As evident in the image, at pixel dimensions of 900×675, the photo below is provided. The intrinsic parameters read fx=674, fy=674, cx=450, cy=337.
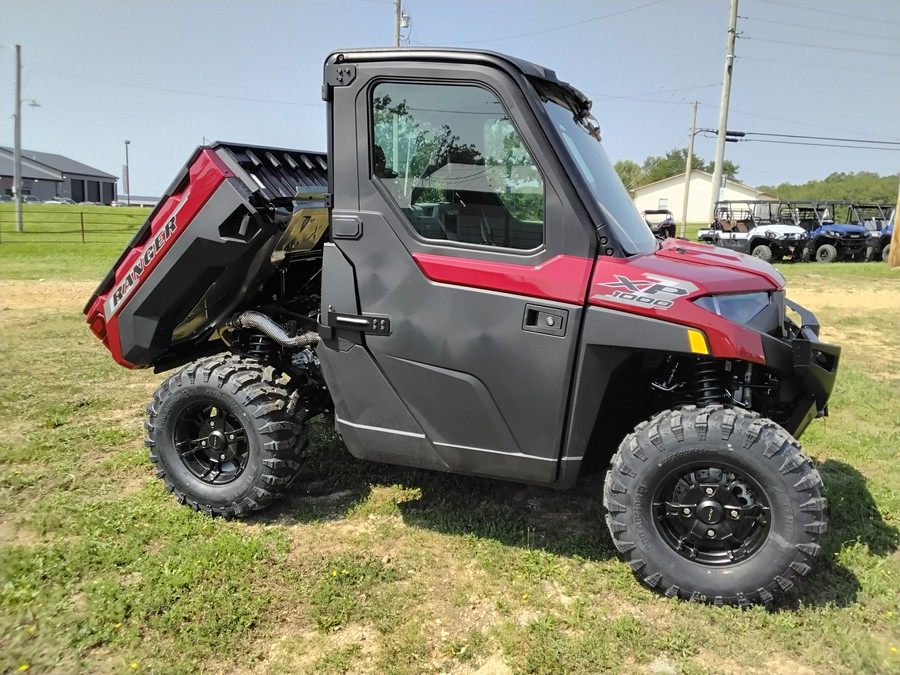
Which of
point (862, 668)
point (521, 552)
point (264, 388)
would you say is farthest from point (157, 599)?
point (862, 668)

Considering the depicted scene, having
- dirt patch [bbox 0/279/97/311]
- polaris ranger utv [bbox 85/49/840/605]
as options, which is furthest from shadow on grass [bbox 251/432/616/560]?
dirt patch [bbox 0/279/97/311]

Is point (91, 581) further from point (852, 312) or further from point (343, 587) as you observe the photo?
point (852, 312)

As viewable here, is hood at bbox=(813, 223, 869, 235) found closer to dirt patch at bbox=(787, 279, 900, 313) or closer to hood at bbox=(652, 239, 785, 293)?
dirt patch at bbox=(787, 279, 900, 313)

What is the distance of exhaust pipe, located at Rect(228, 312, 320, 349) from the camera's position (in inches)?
150

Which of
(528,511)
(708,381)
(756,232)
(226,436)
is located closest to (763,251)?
(756,232)

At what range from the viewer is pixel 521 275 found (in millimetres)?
3102

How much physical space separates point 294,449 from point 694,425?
2179 millimetres

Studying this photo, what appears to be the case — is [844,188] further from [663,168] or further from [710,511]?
[710,511]

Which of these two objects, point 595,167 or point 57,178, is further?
point 57,178

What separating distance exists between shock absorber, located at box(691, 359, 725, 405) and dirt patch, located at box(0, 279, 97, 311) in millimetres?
10042

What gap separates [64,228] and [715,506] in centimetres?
3442

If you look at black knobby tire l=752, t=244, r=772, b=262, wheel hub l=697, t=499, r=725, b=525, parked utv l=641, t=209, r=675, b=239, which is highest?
parked utv l=641, t=209, r=675, b=239

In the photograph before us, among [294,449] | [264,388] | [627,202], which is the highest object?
[627,202]

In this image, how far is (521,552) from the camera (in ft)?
11.7
